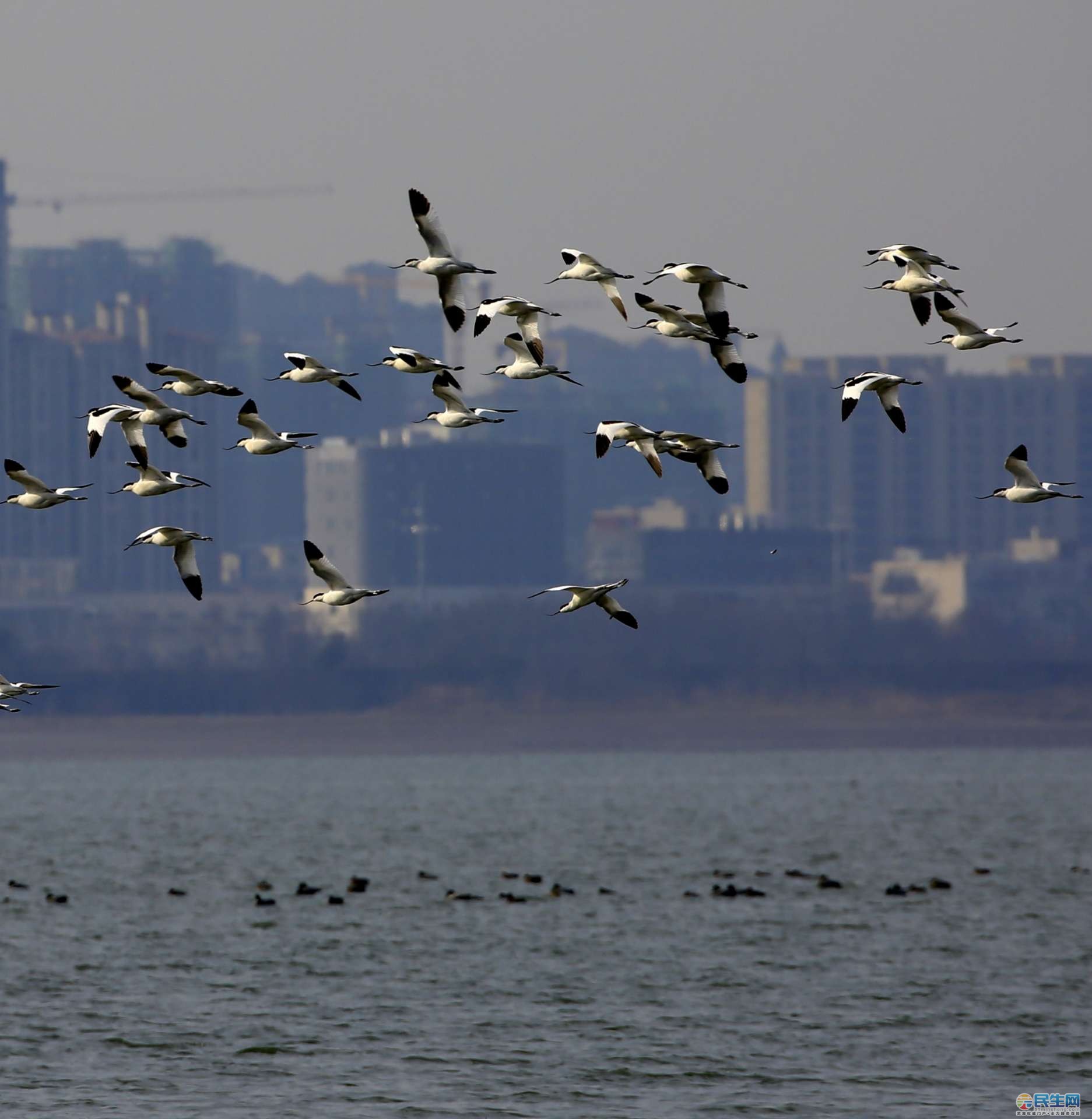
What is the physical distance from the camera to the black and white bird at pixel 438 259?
42219 mm

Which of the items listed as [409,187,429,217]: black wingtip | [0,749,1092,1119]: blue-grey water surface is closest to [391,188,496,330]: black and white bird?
[409,187,429,217]: black wingtip

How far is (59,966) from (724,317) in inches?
1932

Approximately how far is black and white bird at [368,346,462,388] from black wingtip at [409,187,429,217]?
2.25 m

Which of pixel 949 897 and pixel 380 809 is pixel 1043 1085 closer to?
pixel 949 897

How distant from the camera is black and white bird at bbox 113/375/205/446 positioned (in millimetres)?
44344

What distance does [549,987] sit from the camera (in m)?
78.6

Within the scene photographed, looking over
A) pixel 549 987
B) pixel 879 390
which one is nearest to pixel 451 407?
pixel 879 390

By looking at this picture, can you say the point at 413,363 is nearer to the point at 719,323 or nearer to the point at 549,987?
the point at 719,323

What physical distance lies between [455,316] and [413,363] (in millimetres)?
3625

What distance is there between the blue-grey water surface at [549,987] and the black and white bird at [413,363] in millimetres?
19984

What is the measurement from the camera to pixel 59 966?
84.2 meters
